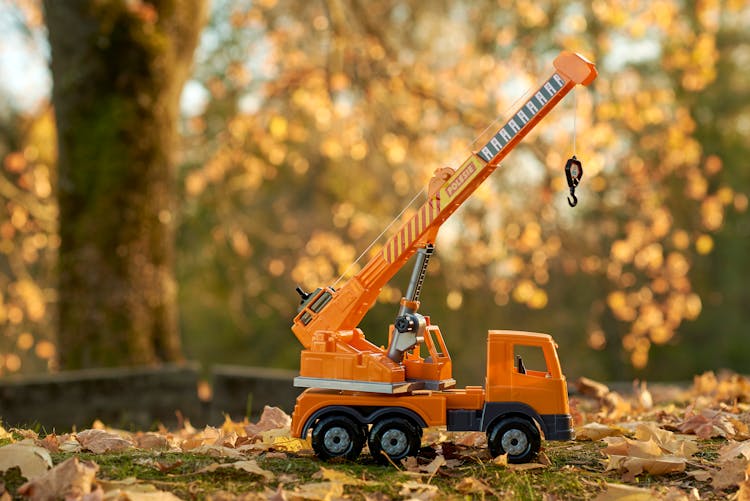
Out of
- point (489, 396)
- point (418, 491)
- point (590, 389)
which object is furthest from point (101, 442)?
point (590, 389)

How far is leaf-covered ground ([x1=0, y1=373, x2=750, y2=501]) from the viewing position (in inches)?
126

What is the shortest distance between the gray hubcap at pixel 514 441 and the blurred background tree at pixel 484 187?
8.52 ft

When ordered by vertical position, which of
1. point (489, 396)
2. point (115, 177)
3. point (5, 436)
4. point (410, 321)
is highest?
point (115, 177)

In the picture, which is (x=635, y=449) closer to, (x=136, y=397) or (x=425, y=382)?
(x=425, y=382)

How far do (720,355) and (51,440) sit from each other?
68.2ft

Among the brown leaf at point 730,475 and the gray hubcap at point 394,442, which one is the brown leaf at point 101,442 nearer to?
the gray hubcap at point 394,442

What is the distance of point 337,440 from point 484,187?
6.20 meters

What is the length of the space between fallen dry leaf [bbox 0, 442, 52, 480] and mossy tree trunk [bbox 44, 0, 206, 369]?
4805 mm

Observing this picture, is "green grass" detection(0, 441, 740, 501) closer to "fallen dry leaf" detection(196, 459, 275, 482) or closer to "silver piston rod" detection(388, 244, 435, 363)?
"fallen dry leaf" detection(196, 459, 275, 482)

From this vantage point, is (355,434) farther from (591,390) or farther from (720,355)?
(720,355)

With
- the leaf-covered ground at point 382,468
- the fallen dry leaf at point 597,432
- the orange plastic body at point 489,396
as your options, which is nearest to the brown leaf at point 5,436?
the leaf-covered ground at point 382,468

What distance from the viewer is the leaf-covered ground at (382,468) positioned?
3201mm

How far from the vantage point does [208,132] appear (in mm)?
14727

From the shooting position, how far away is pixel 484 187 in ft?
31.8
